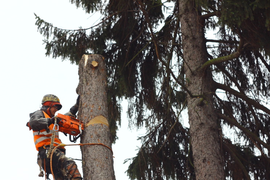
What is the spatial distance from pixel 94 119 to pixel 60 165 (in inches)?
35.2

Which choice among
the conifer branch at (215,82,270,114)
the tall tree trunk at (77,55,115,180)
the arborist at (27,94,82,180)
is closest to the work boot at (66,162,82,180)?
the arborist at (27,94,82,180)

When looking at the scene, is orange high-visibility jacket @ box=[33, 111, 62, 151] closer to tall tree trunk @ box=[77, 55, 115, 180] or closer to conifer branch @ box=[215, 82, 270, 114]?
tall tree trunk @ box=[77, 55, 115, 180]

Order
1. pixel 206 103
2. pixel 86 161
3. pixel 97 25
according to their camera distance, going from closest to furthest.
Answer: pixel 86 161
pixel 206 103
pixel 97 25

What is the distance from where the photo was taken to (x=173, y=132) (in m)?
7.50

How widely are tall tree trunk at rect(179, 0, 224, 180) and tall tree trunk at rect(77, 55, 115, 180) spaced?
1476mm

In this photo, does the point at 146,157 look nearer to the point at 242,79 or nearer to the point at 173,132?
the point at 173,132

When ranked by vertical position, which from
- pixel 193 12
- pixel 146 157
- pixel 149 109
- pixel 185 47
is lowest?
pixel 146 157

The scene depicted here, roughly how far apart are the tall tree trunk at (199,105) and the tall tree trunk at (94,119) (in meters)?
1.48

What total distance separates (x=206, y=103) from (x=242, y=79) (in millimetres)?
1989

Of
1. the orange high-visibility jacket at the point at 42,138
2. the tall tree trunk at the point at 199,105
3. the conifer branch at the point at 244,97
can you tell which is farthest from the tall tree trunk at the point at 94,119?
the conifer branch at the point at 244,97

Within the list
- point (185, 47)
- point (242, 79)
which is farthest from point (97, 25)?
point (242, 79)

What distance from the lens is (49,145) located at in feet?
17.1

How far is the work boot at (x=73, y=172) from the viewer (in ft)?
15.8

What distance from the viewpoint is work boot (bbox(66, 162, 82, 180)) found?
4.80 metres
